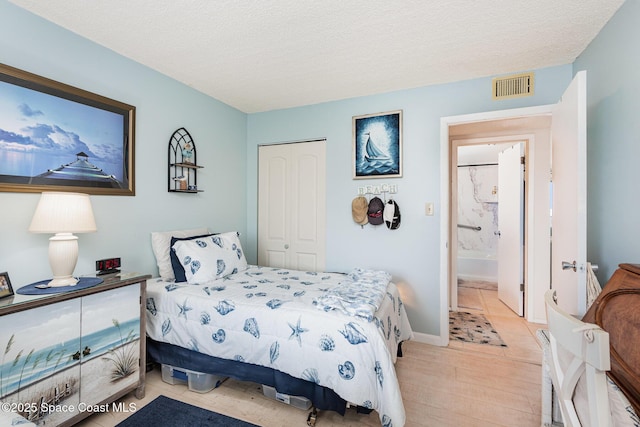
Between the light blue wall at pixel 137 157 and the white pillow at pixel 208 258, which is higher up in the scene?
the light blue wall at pixel 137 157

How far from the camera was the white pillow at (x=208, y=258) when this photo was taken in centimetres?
225

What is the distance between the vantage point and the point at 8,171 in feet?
5.36

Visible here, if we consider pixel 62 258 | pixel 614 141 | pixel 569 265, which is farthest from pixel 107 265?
pixel 614 141

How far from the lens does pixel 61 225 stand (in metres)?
1.57

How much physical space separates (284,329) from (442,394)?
→ 1.24m

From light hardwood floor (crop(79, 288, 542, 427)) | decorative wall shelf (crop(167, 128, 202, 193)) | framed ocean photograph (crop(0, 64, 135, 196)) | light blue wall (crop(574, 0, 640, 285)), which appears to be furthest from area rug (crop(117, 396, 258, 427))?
light blue wall (crop(574, 0, 640, 285))

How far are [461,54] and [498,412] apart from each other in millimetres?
2570

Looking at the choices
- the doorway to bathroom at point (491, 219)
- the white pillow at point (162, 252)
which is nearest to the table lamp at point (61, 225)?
the white pillow at point (162, 252)

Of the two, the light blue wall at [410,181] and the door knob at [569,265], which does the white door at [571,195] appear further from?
the light blue wall at [410,181]

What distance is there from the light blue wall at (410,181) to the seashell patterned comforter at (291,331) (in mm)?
521

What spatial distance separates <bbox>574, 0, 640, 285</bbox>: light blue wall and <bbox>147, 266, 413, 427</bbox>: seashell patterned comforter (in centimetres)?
144

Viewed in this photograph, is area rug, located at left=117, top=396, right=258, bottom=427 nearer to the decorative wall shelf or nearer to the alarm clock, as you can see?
the alarm clock

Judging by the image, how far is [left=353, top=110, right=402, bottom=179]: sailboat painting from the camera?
2867mm

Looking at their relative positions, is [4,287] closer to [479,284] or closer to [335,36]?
[335,36]
